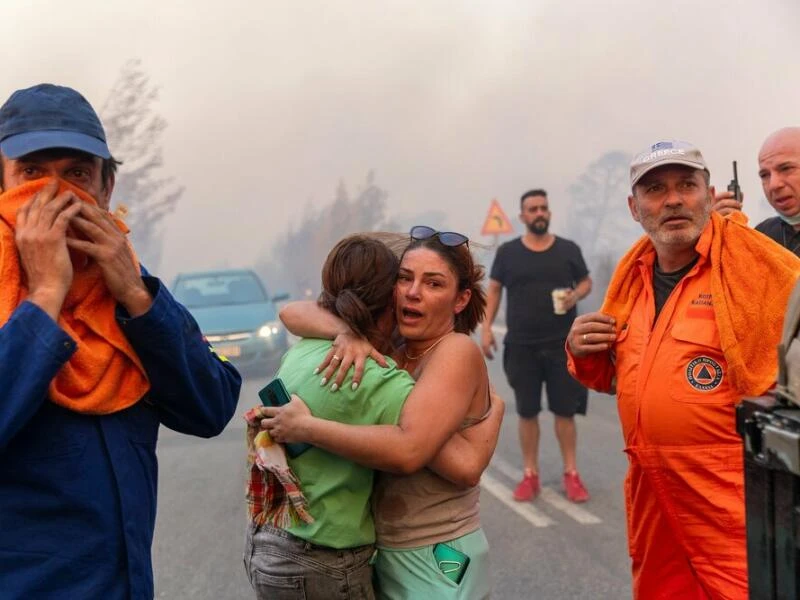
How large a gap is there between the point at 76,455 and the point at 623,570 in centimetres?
318

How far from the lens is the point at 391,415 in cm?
191

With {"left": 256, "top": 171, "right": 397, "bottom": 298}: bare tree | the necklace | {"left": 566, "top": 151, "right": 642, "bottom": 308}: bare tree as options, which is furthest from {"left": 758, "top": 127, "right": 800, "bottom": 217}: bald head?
{"left": 256, "top": 171, "right": 397, "bottom": 298}: bare tree

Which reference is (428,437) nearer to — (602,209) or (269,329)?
(269,329)

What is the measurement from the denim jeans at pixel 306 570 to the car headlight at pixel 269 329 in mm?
9354

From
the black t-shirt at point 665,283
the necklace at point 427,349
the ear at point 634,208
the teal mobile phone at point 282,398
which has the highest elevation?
the ear at point 634,208

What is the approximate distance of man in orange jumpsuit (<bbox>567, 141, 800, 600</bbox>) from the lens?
215cm

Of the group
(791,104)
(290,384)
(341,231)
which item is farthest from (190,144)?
(290,384)

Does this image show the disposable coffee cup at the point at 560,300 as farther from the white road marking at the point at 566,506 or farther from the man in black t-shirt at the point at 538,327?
the white road marking at the point at 566,506

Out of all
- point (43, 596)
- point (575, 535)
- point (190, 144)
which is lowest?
point (190, 144)

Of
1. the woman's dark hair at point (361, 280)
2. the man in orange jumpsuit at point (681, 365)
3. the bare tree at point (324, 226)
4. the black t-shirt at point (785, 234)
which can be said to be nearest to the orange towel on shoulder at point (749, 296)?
the man in orange jumpsuit at point (681, 365)

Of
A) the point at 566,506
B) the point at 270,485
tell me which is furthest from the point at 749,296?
the point at 566,506

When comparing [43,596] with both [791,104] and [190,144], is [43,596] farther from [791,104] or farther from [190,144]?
[190,144]

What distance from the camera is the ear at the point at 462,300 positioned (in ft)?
7.27

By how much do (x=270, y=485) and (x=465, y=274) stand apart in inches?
28.9
